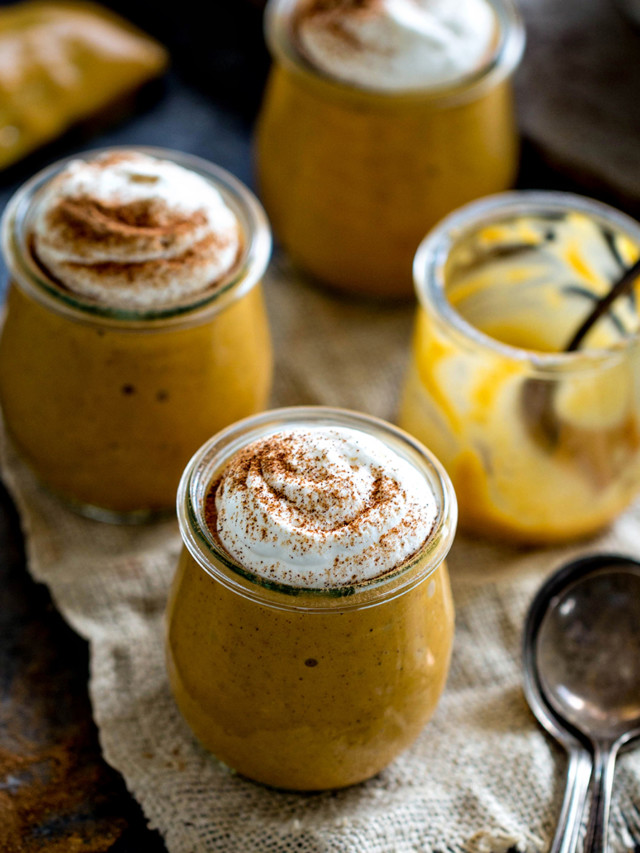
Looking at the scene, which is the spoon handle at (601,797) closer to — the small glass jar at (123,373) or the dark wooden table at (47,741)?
the dark wooden table at (47,741)

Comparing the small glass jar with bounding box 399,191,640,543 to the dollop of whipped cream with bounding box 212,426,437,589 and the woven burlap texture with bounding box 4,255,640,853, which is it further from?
the dollop of whipped cream with bounding box 212,426,437,589

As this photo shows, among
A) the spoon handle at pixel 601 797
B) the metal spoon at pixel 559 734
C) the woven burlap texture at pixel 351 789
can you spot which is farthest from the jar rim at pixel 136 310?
the spoon handle at pixel 601 797

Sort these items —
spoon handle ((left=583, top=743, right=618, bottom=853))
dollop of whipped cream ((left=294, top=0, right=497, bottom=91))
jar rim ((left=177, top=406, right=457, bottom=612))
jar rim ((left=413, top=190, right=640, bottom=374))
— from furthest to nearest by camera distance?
dollop of whipped cream ((left=294, top=0, right=497, bottom=91)) < jar rim ((left=413, top=190, right=640, bottom=374)) < spoon handle ((left=583, top=743, right=618, bottom=853)) < jar rim ((left=177, top=406, right=457, bottom=612))

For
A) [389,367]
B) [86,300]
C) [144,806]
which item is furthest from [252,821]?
[389,367]

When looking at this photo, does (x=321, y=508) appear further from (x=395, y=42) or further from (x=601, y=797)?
(x=395, y=42)

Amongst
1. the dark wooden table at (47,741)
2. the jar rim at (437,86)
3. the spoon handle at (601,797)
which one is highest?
the jar rim at (437,86)

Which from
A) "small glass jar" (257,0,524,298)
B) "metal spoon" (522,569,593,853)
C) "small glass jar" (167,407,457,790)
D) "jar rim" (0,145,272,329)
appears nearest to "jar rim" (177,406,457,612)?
"small glass jar" (167,407,457,790)
